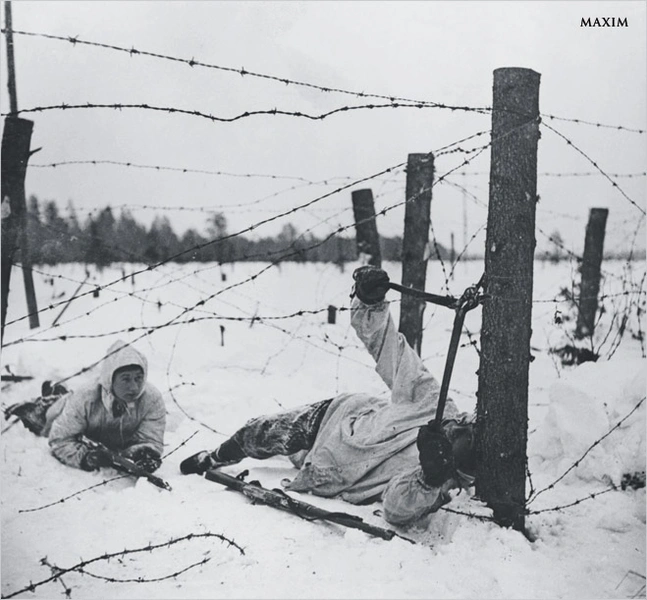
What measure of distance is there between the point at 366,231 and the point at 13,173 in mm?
3788

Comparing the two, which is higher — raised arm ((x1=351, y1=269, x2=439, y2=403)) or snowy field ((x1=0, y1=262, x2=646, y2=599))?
raised arm ((x1=351, y1=269, x2=439, y2=403))

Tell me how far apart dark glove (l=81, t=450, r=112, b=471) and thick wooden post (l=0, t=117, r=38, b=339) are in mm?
1178

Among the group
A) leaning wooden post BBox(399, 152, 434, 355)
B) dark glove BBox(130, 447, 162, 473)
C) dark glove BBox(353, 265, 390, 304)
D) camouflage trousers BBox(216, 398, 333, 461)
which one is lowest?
dark glove BBox(130, 447, 162, 473)

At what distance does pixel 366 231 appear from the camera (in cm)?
684

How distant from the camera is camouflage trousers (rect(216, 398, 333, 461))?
4324mm

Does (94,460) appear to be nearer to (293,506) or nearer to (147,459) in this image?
(147,459)

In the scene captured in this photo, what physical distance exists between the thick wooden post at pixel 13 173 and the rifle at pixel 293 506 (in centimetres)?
188

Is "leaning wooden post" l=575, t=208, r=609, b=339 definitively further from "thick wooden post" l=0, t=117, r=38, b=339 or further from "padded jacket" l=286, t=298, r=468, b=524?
"thick wooden post" l=0, t=117, r=38, b=339

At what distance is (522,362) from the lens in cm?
307

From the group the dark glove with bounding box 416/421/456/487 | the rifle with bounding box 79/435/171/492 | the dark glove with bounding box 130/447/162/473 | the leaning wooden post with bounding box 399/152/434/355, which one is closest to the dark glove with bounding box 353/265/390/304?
the dark glove with bounding box 416/421/456/487

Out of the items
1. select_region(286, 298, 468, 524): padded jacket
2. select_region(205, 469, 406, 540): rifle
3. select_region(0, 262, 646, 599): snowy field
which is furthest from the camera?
select_region(286, 298, 468, 524): padded jacket

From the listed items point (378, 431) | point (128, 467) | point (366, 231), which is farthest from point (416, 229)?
point (128, 467)

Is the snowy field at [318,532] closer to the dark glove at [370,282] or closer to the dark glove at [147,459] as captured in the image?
the dark glove at [147,459]

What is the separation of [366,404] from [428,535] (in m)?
1.12
